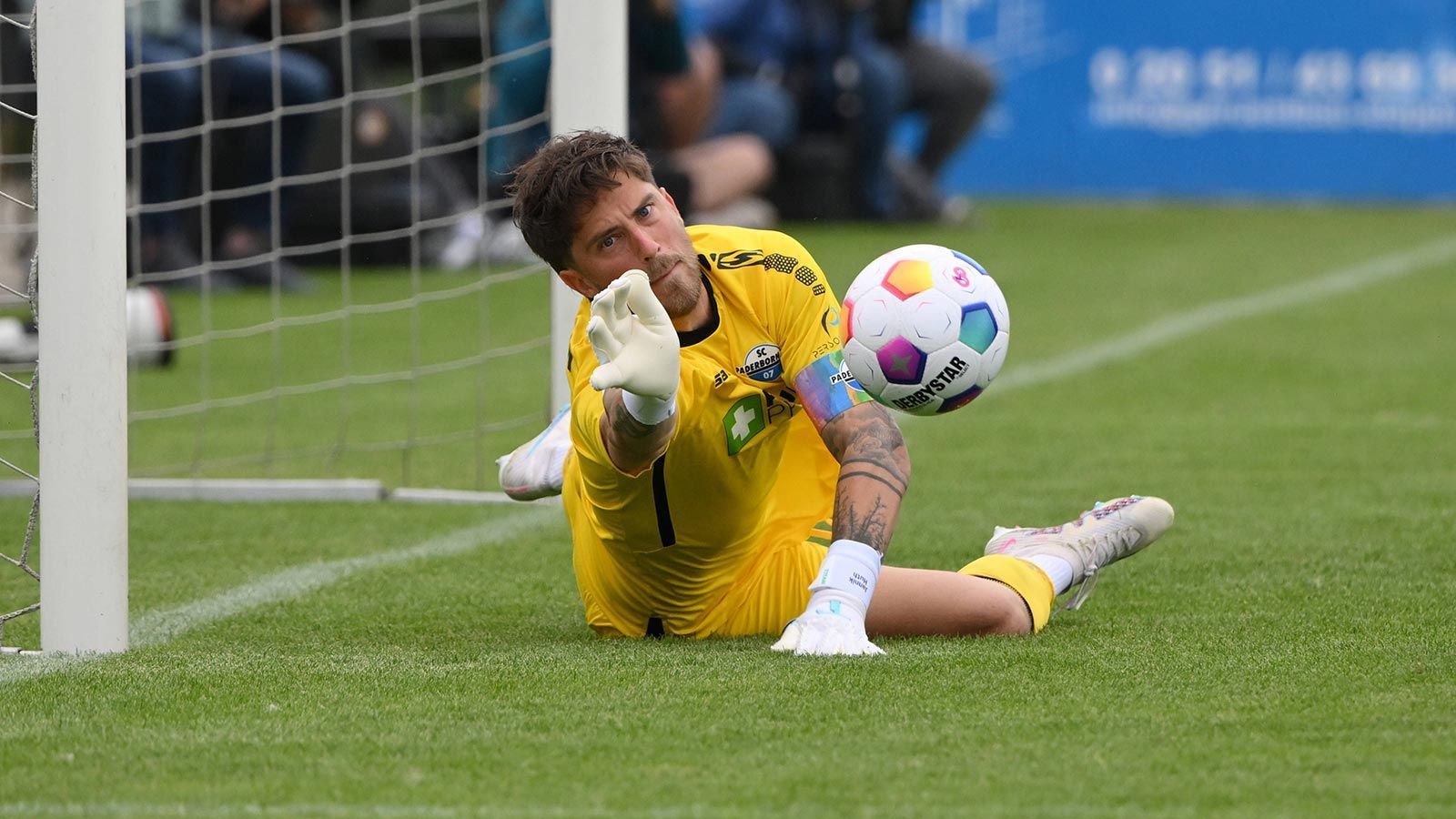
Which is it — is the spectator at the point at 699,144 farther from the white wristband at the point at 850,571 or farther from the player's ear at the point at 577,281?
the white wristband at the point at 850,571

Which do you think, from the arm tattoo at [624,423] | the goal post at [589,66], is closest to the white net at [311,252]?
the goal post at [589,66]

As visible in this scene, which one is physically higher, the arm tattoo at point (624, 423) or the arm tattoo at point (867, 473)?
the arm tattoo at point (624, 423)

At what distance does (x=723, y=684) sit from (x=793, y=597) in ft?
1.92

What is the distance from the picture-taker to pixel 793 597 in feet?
14.2

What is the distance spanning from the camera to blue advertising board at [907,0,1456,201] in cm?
1809

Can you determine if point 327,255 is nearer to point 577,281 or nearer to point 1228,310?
point 1228,310

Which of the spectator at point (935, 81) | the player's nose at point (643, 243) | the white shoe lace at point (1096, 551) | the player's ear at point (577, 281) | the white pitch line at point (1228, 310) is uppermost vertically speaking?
the player's nose at point (643, 243)

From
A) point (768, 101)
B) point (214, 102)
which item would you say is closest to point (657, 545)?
point (214, 102)

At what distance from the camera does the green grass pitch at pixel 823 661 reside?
3.10m

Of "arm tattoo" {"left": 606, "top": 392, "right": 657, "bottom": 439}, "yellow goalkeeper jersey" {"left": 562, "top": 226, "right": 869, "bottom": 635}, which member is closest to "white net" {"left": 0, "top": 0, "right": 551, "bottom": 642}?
"yellow goalkeeper jersey" {"left": 562, "top": 226, "right": 869, "bottom": 635}

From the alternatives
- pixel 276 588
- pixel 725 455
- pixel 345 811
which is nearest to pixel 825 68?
pixel 276 588

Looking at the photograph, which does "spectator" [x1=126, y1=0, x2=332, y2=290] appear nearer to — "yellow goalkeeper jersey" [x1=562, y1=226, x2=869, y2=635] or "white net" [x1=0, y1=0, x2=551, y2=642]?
"white net" [x1=0, y1=0, x2=551, y2=642]

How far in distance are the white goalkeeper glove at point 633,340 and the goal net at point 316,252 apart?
0.87 metres

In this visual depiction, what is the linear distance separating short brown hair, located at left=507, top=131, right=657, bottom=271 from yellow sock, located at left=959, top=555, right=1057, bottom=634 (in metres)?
1.13
